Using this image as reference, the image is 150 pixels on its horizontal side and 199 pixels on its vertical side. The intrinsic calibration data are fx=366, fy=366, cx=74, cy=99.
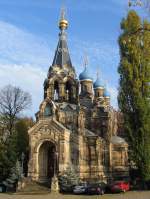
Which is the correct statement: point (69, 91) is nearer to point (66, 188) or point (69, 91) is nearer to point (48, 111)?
point (48, 111)

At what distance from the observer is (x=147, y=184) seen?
30438mm

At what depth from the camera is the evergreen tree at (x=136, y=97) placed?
29.4 m

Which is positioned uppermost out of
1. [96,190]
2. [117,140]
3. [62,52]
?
[62,52]

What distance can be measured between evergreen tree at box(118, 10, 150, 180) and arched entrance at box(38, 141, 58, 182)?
10521mm

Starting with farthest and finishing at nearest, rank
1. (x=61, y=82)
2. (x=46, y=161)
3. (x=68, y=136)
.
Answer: (x=61, y=82) < (x=46, y=161) < (x=68, y=136)

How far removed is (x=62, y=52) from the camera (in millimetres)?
45906

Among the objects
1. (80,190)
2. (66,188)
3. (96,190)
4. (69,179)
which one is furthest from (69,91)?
(96,190)

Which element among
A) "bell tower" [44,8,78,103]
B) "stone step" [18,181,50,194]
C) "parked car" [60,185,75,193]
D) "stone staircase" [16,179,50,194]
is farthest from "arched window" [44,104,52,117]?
"parked car" [60,185,75,193]

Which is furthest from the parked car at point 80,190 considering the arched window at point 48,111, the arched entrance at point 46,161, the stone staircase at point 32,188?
the arched window at point 48,111

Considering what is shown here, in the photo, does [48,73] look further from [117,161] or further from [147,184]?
[147,184]

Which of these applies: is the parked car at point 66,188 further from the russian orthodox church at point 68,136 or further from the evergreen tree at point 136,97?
the evergreen tree at point 136,97

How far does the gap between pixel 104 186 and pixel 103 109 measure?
53.9 ft

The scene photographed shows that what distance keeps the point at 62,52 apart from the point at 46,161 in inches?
567

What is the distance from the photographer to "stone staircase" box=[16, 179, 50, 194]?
3248 cm
